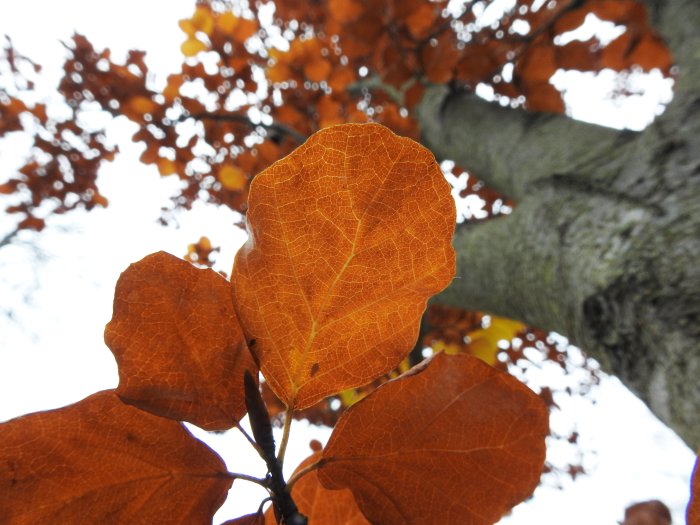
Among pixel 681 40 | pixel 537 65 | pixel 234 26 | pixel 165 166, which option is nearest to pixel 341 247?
pixel 681 40

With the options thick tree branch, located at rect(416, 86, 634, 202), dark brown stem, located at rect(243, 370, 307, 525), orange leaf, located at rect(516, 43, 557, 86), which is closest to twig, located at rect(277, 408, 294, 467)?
dark brown stem, located at rect(243, 370, 307, 525)

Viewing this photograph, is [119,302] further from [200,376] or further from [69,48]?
[69,48]

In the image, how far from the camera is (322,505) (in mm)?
325

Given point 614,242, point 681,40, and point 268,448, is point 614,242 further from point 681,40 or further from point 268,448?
point 681,40

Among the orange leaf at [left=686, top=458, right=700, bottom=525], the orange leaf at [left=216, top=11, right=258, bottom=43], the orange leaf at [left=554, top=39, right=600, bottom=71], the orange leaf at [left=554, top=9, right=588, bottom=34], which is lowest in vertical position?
the orange leaf at [left=686, top=458, right=700, bottom=525]

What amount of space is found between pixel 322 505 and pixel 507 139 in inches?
43.6

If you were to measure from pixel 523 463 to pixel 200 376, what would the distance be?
0.17 metres

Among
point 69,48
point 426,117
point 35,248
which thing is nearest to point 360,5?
point 426,117

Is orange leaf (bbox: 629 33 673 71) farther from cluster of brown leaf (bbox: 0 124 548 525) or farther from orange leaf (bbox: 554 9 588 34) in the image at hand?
cluster of brown leaf (bbox: 0 124 548 525)

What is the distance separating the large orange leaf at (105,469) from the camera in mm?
233

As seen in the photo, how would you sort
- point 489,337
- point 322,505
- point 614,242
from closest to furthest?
point 322,505 → point 614,242 → point 489,337

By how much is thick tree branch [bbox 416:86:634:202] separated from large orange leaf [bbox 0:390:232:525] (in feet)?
2.56

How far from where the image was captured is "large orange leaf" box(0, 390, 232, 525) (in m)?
0.23

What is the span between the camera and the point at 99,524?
0.24 m
